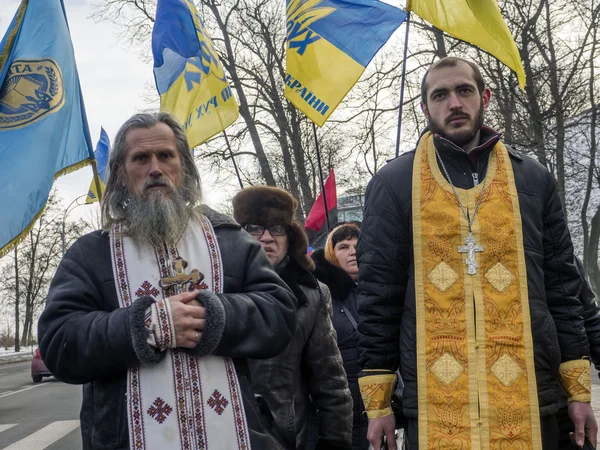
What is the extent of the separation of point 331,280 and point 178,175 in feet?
8.04

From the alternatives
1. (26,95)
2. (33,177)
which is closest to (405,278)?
(33,177)

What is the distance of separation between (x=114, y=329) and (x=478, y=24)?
3623 millimetres

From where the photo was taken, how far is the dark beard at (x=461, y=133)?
2.93 m

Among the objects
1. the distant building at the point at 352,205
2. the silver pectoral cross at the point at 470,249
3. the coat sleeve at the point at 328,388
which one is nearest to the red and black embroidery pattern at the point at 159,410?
the silver pectoral cross at the point at 470,249

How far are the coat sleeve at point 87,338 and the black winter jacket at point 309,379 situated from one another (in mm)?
1214

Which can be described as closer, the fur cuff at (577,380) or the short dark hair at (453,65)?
the fur cuff at (577,380)

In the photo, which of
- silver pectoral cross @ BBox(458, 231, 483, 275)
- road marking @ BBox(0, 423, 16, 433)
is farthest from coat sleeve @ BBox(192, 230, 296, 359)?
road marking @ BBox(0, 423, 16, 433)

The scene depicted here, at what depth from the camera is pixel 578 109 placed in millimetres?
17188

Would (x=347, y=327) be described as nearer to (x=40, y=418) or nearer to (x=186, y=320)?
(x=186, y=320)

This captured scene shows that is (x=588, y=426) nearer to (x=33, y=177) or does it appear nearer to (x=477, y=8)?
(x=477, y=8)

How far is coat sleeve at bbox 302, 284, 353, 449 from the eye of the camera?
3.36m

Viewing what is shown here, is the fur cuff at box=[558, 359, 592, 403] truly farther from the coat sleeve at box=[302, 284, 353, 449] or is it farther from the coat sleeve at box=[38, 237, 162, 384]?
the coat sleeve at box=[38, 237, 162, 384]

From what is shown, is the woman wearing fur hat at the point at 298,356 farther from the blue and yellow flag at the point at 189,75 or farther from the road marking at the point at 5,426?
the road marking at the point at 5,426

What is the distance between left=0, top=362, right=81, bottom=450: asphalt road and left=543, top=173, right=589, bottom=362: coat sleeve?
268 inches
